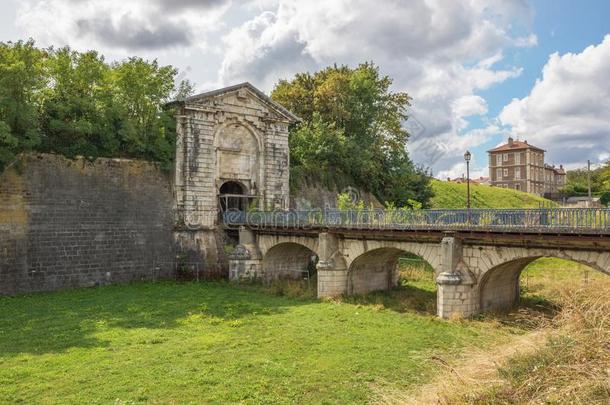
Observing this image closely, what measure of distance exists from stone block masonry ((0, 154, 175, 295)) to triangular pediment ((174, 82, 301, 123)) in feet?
13.6

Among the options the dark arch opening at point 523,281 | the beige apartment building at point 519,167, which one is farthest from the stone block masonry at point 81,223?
the beige apartment building at point 519,167

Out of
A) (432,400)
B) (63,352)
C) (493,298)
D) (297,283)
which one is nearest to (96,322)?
(63,352)

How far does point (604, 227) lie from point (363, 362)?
6.92 m

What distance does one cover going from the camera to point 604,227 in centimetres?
1278

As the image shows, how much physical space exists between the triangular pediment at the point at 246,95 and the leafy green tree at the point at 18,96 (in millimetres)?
6742

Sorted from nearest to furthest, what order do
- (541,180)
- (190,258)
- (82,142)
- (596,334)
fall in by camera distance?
(596,334) < (82,142) < (190,258) < (541,180)

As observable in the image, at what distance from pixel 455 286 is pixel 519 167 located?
200 ft

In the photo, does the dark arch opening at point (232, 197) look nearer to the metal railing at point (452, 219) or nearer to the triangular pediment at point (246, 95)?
the metal railing at point (452, 219)

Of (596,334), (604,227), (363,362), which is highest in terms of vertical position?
(604,227)

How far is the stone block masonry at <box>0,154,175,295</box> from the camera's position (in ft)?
69.4

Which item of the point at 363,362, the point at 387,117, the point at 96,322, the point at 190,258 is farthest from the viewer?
the point at 387,117

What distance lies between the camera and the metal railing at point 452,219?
13.3 meters

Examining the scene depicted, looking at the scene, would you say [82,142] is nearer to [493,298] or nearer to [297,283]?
[297,283]

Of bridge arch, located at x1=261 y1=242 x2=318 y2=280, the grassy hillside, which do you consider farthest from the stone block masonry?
the grassy hillside
